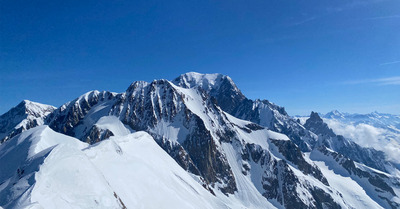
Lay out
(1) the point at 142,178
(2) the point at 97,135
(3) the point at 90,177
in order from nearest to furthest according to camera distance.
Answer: (3) the point at 90,177
(1) the point at 142,178
(2) the point at 97,135

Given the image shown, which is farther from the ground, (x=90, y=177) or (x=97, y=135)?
(x=97, y=135)

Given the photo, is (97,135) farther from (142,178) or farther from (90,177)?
(90,177)

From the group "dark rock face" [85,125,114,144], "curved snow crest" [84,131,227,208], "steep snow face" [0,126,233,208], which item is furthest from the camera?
"dark rock face" [85,125,114,144]

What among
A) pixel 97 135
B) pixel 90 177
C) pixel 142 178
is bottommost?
pixel 90 177

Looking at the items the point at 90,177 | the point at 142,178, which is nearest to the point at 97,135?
the point at 142,178

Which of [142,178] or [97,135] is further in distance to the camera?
[97,135]

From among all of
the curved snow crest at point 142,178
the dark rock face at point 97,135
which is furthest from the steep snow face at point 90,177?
the dark rock face at point 97,135

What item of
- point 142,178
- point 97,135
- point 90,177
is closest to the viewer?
point 90,177

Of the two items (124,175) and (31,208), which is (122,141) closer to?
(124,175)

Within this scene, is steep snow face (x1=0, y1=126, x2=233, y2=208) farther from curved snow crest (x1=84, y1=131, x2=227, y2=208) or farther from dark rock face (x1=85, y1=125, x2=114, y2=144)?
dark rock face (x1=85, y1=125, x2=114, y2=144)

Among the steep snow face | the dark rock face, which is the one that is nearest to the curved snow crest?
the steep snow face
